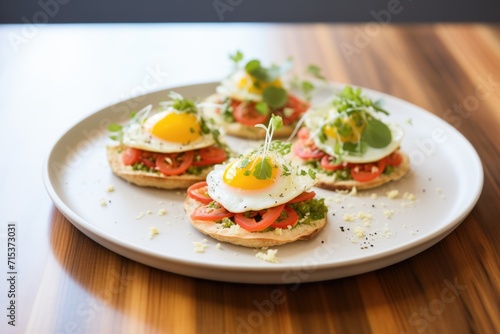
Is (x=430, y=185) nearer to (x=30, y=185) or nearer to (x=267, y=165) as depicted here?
(x=267, y=165)

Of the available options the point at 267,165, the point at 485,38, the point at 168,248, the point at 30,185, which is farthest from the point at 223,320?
the point at 485,38

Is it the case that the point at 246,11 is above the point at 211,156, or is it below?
below

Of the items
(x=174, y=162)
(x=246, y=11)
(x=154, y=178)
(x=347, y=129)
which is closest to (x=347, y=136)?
(x=347, y=129)

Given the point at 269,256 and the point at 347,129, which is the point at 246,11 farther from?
the point at 269,256

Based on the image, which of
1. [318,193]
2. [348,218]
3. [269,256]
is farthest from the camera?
[318,193]

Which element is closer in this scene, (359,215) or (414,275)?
(414,275)

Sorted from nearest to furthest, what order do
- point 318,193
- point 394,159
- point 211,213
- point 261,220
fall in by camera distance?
point 261,220
point 211,213
point 318,193
point 394,159

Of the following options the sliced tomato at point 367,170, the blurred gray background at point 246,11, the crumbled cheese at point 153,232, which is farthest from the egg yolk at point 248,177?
the blurred gray background at point 246,11
